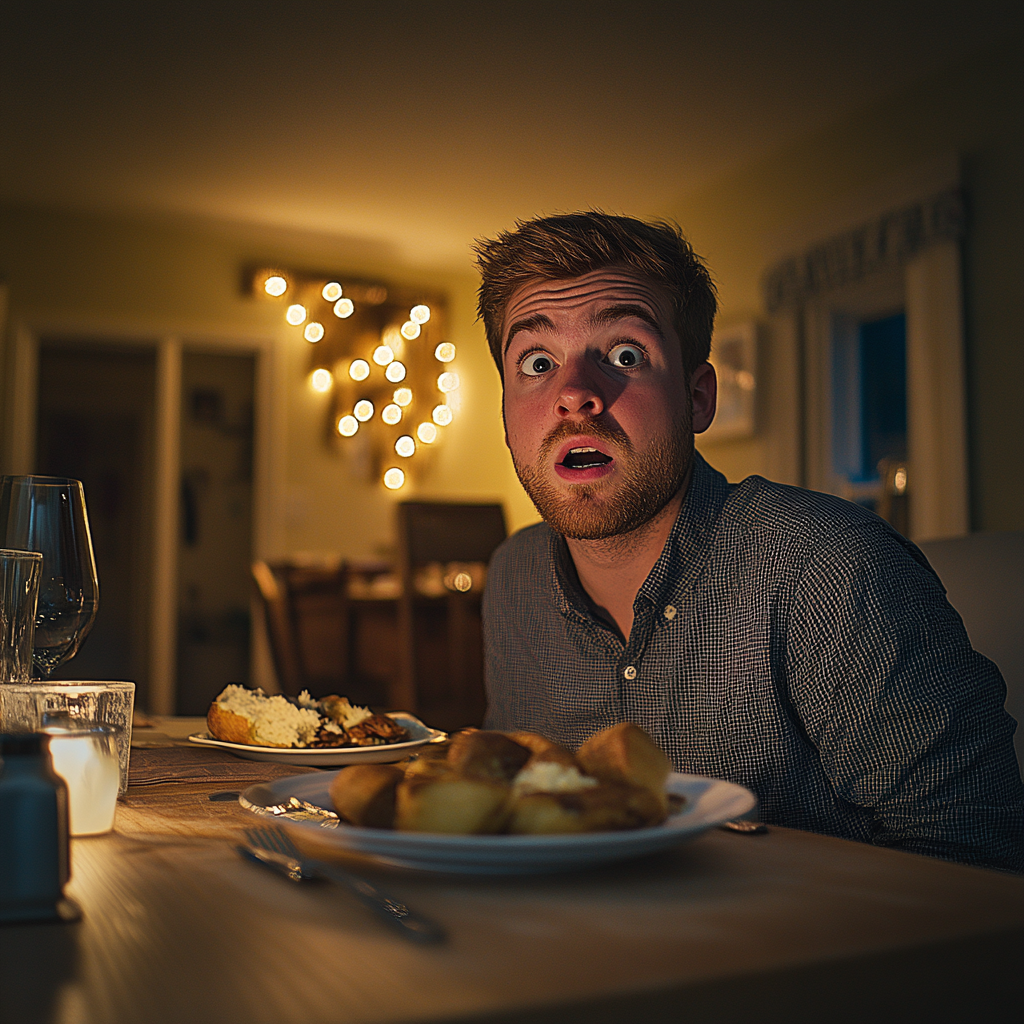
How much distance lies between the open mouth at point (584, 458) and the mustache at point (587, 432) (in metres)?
0.02

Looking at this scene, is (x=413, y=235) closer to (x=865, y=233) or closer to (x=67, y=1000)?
(x=865, y=233)

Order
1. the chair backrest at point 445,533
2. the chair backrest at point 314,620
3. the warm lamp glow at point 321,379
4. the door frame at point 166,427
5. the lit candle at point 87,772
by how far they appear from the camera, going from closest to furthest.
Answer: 1. the lit candle at point 87,772
2. the chair backrest at point 445,533
3. the chair backrest at point 314,620
4. the door frame at point 166,427
5. the warm lamp glow at point 321,379

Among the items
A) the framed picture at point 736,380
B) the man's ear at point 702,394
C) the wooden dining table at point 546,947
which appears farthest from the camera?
the framed picture at point 736,380

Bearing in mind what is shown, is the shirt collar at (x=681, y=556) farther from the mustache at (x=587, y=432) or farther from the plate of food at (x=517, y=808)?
the plate of food at (x=517, y=808)

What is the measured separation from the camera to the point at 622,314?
3.68 feet

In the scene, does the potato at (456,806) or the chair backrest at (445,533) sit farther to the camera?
the chair backrest at (445,533)

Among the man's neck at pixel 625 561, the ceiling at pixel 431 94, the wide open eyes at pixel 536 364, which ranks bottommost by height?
the man's neck at pixel 625 561

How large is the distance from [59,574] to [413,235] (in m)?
4.92

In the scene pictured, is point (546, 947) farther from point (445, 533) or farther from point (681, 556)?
point (445, 533)

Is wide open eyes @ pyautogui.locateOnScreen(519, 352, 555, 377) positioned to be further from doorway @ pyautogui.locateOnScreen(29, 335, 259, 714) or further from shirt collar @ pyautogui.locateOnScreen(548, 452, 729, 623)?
doorway @ pyautogui.locateOnScreen(29, 335, 259, 714)

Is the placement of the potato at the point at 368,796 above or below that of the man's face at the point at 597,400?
below

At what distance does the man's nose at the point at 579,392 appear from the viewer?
1071mm

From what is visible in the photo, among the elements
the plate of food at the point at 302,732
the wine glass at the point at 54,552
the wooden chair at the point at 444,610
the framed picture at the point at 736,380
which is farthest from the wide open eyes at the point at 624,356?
the framed picture at the point at 736,380

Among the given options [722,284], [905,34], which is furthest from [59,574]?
[722,284]
